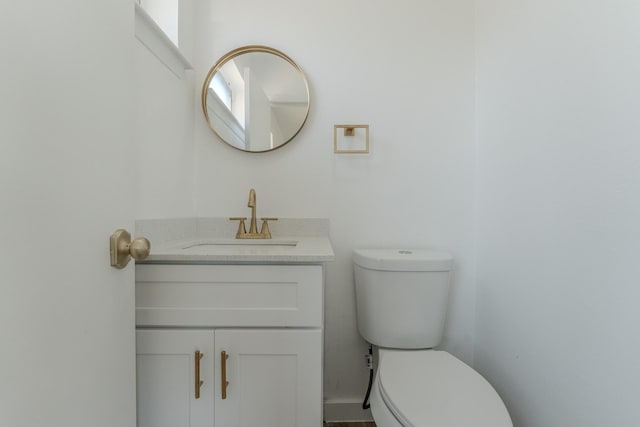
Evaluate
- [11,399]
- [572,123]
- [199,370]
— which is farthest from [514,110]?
[11,399]

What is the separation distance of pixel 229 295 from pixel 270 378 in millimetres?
268

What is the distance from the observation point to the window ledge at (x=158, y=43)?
0.98 meters

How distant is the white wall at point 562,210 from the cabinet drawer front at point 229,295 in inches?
28.5

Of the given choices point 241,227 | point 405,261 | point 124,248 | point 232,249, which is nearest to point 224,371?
point 232,249

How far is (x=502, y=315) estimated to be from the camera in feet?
4.07

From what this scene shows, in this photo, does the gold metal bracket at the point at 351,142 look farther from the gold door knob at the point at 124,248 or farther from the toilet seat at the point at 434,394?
the gold door knob at the point at 124,248

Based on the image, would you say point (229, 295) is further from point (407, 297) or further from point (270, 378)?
point (407, 297)

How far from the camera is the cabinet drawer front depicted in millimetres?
908

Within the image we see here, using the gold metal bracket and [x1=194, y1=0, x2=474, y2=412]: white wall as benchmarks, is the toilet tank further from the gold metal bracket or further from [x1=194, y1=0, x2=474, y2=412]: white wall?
the gold metal bracket

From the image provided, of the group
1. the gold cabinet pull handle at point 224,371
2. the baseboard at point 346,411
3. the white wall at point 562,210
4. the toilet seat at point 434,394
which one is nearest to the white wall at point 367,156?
the baseboard at point 346,411

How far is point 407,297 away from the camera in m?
1.21

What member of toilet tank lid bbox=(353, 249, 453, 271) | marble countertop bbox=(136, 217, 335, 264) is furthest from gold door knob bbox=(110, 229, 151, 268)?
toilet tank lid bbox=(353, 249, 453, 271)

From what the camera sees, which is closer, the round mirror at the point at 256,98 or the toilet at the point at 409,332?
the toilet at the point at 409,332

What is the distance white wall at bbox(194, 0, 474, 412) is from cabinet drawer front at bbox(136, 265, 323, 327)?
1.72ft
